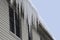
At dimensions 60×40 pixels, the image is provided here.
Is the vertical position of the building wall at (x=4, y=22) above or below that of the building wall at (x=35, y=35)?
below

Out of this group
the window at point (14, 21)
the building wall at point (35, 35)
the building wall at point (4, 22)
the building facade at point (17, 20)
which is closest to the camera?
the building wall at point (4, 22)

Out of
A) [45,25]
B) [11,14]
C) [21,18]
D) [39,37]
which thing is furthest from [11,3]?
[39,37]

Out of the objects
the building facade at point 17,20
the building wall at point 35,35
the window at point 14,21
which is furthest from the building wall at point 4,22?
the building wall at point 35,35

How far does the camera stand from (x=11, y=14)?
930cm

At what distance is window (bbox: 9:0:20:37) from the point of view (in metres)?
9.23

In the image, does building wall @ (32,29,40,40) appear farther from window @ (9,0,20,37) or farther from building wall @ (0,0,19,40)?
building wall @ (0,0,19,40)

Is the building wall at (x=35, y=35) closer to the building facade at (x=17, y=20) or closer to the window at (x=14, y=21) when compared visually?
the building facade at (x=17, y=20)

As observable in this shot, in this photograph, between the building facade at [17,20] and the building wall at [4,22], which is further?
the building facade at [17,20]

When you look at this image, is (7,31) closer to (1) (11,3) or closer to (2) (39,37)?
(1) (11,3)

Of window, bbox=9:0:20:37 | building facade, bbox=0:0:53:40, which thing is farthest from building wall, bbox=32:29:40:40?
window, bbox=9:0:20:37

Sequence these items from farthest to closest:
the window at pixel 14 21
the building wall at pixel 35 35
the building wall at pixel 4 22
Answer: the building wall at pixel 35 35
the window at pixel 14 21
the building wall at pixel 4 22

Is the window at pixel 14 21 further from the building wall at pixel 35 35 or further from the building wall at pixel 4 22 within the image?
the building wall at pixel 35 35

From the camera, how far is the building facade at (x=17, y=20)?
8414mm

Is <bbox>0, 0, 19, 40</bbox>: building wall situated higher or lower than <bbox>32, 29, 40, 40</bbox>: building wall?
lower
